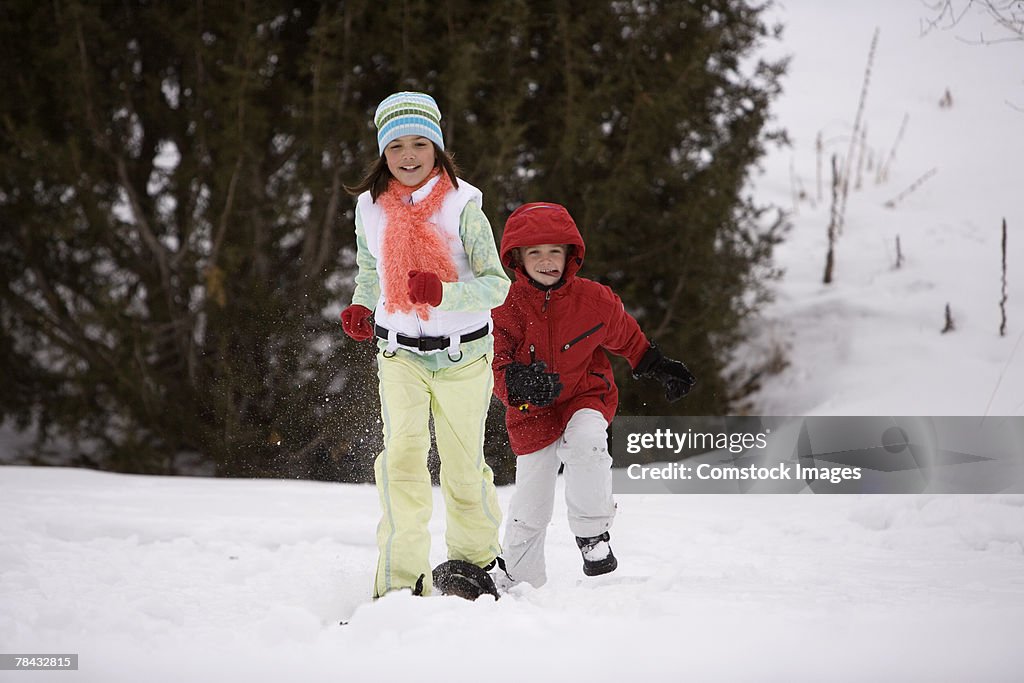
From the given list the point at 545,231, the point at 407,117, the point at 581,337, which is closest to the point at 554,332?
the point at 581,337

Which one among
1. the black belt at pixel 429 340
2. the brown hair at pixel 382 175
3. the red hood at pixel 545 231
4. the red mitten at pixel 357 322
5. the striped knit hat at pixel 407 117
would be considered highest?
the striped knit hat at pixel 407 117

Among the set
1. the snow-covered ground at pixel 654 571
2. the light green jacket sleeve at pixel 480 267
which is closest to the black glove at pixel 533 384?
the light green jacket sleeve at pixel 480 267

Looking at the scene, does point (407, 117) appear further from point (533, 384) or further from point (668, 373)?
point (668, 373)

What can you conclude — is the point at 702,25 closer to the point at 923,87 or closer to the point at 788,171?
the point at 788,171

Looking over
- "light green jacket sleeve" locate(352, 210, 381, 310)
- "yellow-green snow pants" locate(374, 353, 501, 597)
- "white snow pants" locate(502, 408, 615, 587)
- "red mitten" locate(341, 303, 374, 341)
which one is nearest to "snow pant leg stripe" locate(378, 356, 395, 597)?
"yellow-green snow pants" locate(374, 353, 501, 597)

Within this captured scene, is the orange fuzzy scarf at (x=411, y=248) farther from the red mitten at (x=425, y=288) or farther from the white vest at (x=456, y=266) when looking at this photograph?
the red mitten at (x=425, y=288)

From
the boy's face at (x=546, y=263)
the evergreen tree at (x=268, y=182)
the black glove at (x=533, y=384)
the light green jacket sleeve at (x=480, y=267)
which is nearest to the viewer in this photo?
the light green jacket sleeve at (x=480, y=267)

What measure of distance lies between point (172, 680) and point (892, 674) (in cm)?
187

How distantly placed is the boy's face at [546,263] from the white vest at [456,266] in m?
0.33

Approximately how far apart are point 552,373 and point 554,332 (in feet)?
0.61

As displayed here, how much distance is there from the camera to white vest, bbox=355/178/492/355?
313 cm

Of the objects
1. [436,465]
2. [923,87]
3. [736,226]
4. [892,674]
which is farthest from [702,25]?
[923,87]

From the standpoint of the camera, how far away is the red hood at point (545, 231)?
3363 mm

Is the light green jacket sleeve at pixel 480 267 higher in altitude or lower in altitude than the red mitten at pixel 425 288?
higher
